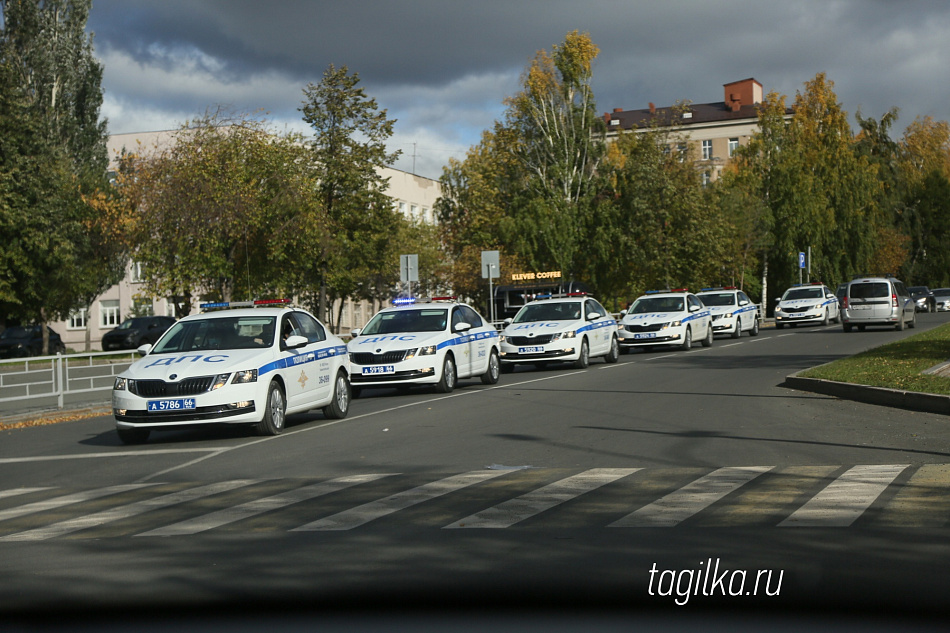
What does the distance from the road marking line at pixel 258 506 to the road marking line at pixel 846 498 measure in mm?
3774

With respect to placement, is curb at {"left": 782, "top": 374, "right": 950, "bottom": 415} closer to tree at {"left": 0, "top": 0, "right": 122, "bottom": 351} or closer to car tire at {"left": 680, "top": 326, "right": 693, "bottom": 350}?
car tire at {"left": 680, "top": 326, "right": 693, "bottom": 350}

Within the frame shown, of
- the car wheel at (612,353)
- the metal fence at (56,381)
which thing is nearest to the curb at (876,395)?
the car wheel at (612,353)

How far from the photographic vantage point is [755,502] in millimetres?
7910

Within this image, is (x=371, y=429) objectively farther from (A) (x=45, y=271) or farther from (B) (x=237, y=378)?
(A) (x=45, y=271)

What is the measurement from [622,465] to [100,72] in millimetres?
58356

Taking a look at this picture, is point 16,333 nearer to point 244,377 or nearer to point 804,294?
point 804,294

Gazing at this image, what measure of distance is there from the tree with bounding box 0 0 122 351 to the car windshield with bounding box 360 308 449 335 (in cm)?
2539

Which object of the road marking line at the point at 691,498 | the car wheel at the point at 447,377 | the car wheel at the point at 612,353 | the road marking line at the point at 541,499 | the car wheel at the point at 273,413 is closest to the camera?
the road marking line at the point at 691,498

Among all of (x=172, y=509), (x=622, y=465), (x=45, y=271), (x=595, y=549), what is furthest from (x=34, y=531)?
(x=45, y=271)

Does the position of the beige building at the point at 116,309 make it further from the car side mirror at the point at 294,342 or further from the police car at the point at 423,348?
the car side mirror at the point at 294,342

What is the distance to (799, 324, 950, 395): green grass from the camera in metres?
15.8

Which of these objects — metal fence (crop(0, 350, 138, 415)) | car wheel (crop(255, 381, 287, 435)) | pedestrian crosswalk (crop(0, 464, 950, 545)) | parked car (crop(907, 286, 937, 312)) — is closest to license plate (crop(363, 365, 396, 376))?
metal fence (crop(0, 350, 138, 415))

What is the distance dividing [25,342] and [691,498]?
152 feet

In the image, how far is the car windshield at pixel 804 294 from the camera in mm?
46188
